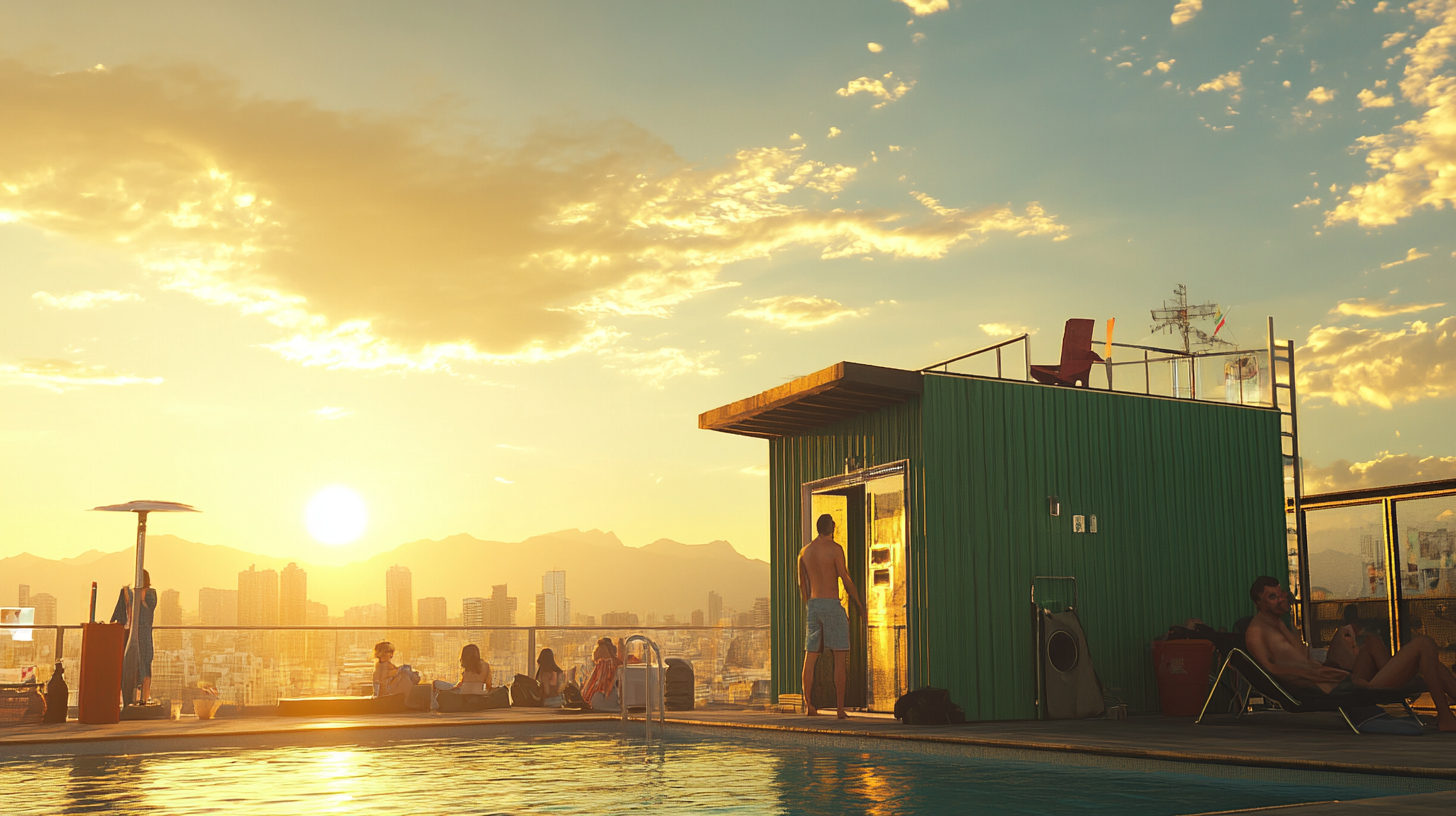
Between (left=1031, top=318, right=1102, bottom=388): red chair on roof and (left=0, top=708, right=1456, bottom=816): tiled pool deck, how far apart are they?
327 cm

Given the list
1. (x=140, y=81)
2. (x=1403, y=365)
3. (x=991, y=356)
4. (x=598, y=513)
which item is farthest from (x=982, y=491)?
(x=598, y=513)

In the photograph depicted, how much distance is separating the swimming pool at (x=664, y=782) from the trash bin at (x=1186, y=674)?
3.68 m

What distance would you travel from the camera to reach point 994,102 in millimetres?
12711

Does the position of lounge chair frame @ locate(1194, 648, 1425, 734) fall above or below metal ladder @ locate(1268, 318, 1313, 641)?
below

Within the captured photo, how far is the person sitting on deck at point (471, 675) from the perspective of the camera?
1355 cm

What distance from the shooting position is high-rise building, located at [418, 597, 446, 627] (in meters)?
30.3

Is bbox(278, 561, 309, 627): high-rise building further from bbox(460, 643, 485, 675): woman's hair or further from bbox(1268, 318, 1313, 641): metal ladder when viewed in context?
bbox(1268, 318, 1313, 641): metal ladder

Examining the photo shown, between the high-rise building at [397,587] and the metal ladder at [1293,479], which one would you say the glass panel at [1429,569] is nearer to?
the metal ladder at [1293,479]

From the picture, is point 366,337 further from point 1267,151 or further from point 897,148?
point 1267,151

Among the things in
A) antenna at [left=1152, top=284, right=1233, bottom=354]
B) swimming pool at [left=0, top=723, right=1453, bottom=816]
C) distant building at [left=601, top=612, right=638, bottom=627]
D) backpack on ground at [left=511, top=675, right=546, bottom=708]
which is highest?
antenna at [left=1152, top=284, right=1233, bottom=354]

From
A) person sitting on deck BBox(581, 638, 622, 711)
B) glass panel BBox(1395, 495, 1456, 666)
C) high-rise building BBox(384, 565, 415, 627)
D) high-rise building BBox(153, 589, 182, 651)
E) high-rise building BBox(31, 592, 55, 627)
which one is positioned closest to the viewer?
glass panel BBox(1395, 495, 1456, 666)

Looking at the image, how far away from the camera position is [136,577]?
483 inches

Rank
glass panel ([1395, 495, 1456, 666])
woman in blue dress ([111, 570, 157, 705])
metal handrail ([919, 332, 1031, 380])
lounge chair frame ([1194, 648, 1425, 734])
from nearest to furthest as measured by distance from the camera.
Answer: lounge chair frame ([1194, 648, 1425, 734]), metal handrail ([919, 332, 1031, 380]), glass panel ([1395, 495, 1456, 666]), woman in blue dress ([111, 570, 157, 705])

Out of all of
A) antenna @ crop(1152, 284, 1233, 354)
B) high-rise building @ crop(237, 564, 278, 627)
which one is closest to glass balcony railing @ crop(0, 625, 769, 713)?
antenna @ crop(1152, 284, 1233, 354)
